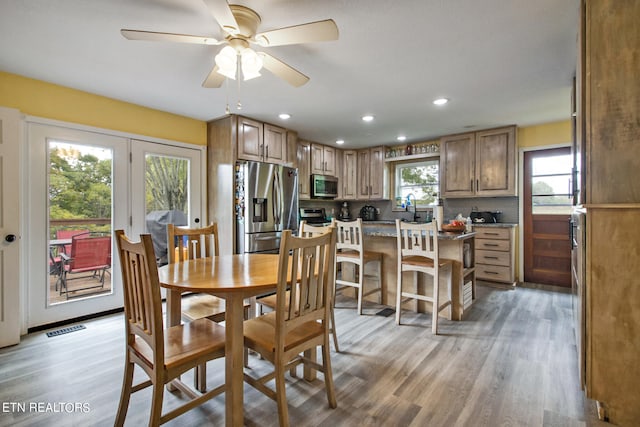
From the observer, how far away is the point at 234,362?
1.41 m

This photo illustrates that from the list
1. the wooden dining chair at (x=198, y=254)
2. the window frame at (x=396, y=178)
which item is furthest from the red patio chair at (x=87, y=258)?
the window frame at (x=396, y=178)

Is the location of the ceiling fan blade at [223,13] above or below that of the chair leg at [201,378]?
above

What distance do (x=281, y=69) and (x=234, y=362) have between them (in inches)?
71.9

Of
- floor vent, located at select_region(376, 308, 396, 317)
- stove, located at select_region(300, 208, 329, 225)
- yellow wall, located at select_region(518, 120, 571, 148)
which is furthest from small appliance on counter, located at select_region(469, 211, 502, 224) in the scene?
stove, located at select_region(300, 208, 329, 225)

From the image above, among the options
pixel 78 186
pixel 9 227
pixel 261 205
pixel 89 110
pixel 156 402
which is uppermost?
pixel 89 110

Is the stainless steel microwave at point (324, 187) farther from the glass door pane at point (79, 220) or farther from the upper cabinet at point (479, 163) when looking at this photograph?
the glass door pane at point (79, 220)

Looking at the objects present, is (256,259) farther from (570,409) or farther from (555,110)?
A: (555,110)

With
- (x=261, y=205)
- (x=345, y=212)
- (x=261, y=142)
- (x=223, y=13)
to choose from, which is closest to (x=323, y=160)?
(x=345, y=212)

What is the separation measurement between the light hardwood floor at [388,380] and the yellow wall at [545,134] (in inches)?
104

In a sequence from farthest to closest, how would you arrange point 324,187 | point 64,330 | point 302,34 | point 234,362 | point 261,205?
1. point 324,187
2. point 261,205
3. point 64,330
4. point 302,34
5. point 234,362

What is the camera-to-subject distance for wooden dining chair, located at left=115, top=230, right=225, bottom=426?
4.09ft

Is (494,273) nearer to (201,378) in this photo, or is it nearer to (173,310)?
(201,378)

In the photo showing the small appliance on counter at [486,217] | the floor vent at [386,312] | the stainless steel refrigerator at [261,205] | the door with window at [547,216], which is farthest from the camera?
the small appliance on counter at [486,217]

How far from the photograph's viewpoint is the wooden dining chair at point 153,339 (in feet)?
4.09
